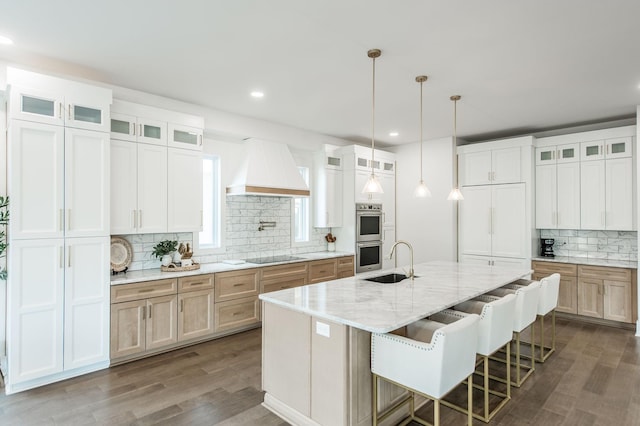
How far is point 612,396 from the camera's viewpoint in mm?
2934

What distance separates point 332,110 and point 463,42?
2.11 m

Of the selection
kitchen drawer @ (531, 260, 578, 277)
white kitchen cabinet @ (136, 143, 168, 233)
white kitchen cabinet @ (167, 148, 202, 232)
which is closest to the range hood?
white kitchen cabinet @ (167, 148, 202, 232)

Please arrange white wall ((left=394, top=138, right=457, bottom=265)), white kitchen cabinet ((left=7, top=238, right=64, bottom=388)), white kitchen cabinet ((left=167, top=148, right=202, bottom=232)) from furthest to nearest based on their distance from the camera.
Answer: white wall ((left=394, top=138, right=457, bottom=265)) → white kitchen cabinet ((left=167, top=148, right=202, bottom=232)) → white kitchen cabinet ((left=7, top=238, right=64, bottom=388))

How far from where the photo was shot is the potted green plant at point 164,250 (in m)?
4.11

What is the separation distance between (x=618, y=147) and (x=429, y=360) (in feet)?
15.8

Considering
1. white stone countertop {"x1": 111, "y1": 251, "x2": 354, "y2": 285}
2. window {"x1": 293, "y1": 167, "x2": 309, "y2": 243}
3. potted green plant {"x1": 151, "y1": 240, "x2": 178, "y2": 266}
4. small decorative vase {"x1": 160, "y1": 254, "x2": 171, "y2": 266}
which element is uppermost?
window {"x1": 293, "y1": 167, "x2": 309, "y2": 243}

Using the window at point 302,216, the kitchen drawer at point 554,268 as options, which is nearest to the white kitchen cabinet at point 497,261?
the kitchen drawer at point 554,268

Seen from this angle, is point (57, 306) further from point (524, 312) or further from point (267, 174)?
point (524, 312)

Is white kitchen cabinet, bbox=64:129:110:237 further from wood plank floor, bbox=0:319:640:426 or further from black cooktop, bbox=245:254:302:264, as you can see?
black cooktop, bbox=245:254:302:264

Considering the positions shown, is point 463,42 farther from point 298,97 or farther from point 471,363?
point 471,363

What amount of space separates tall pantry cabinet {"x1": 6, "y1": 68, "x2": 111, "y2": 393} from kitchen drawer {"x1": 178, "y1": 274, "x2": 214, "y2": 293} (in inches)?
28.8

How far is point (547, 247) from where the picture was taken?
559 cm

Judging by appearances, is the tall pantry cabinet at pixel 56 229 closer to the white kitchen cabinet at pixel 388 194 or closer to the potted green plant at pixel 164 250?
the potted green plant at pixel 164 250

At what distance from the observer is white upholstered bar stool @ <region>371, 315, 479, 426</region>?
2008 mm
